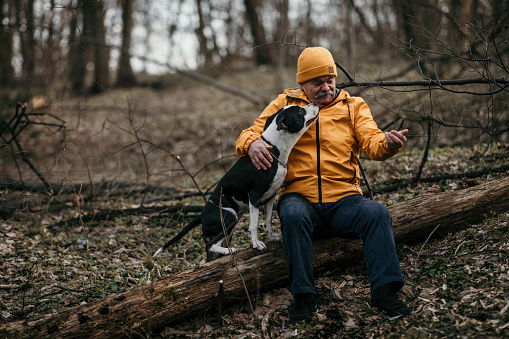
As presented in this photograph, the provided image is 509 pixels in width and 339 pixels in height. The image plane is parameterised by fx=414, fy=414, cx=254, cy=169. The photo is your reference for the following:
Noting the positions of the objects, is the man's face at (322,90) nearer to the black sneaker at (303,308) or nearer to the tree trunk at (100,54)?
the black sneaker at (303,308)

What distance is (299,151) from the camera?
3955 millimetres

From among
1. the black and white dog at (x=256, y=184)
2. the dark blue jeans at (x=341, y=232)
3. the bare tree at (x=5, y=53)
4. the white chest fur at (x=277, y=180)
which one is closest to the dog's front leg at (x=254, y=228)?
the black and white dog at (x=256, y=184)

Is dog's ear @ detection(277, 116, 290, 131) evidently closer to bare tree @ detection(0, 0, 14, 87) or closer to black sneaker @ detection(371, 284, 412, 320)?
black sneaker @ detection(371, 284, 412, 320)

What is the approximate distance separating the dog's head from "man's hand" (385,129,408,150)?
68 cm

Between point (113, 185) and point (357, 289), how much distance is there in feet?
15.7

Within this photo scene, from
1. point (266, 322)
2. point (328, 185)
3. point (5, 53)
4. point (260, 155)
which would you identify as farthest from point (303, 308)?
point (5, 53)

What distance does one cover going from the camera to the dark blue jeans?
10.8ft

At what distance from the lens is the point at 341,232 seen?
3.65 metres

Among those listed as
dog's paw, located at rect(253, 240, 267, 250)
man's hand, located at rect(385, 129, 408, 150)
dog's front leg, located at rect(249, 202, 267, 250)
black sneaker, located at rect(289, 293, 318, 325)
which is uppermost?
man's hand, located at rect(385, 129, 408, 150)

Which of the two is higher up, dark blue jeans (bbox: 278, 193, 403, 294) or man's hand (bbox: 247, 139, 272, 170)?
man's hand (bbox: 247, 139, 272, 170)

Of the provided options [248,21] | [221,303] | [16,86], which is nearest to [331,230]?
[221,303]

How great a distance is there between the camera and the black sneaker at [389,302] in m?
3.18

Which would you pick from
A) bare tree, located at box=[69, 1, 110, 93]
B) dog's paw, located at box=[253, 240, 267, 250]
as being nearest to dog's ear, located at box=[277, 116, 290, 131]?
dog's paw, located at box=[253, 240, 267, 250]

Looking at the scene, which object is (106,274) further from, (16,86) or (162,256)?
(16,86)
